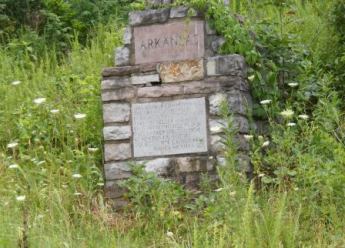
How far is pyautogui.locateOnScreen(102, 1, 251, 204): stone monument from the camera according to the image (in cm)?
599

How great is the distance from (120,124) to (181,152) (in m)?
0.65

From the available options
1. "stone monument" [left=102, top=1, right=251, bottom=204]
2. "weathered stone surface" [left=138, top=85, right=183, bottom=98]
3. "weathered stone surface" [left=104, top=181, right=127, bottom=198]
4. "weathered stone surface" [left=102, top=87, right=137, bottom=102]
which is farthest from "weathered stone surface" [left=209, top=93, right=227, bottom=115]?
"weathered stone surface" [left=104, top=181, right=127, bottom=198]

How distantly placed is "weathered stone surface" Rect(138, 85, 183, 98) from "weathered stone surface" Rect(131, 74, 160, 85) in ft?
0.22

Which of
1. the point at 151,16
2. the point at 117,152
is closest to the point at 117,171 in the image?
the point at 117,152

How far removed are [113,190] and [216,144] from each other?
103cm

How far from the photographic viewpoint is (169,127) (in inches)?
241

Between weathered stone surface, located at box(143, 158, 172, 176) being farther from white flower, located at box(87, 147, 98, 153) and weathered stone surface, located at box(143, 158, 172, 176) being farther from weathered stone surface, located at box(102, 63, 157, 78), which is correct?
weathered stone surface, located at box(102, 63, 157, 78)

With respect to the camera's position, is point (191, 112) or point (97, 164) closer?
point (191, 112)

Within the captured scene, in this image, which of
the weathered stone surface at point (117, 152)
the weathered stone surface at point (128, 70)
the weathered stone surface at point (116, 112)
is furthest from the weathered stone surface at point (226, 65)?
the weathered stone surface at point (117, 152)

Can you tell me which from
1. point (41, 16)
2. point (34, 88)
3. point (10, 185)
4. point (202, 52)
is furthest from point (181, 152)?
point (41, 16)

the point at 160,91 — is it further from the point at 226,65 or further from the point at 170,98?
the point at 226,65

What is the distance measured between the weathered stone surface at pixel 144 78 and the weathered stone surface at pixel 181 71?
61mm

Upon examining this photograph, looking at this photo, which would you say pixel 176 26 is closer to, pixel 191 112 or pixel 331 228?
pixel 191 112

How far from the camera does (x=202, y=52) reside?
244 inches
